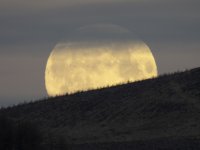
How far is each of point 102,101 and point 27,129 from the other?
30.5m

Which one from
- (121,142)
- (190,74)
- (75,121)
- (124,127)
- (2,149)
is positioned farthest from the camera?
(190,74)

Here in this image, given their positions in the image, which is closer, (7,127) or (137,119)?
(7,127)

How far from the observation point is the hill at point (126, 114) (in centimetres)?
8369

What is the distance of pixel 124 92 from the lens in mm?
107000

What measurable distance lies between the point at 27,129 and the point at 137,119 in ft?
72.8

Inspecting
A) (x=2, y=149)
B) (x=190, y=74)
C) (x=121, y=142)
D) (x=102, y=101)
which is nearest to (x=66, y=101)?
(x=102, y=101)

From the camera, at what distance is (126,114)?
3888 inches

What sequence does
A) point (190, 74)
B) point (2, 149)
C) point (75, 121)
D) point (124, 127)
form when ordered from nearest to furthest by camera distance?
point (2, 149), point (124, 127), point (75, 121), point (190, 74)

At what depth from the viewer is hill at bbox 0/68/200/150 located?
83.7 m

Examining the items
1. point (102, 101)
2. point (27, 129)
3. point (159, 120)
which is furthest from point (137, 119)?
point (27, 129)

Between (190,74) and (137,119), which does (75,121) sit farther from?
(190,74)

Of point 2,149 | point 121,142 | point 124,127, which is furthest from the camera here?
point 124,127

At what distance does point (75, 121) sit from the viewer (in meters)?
99.6

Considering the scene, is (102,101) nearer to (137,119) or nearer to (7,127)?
(137,119)
